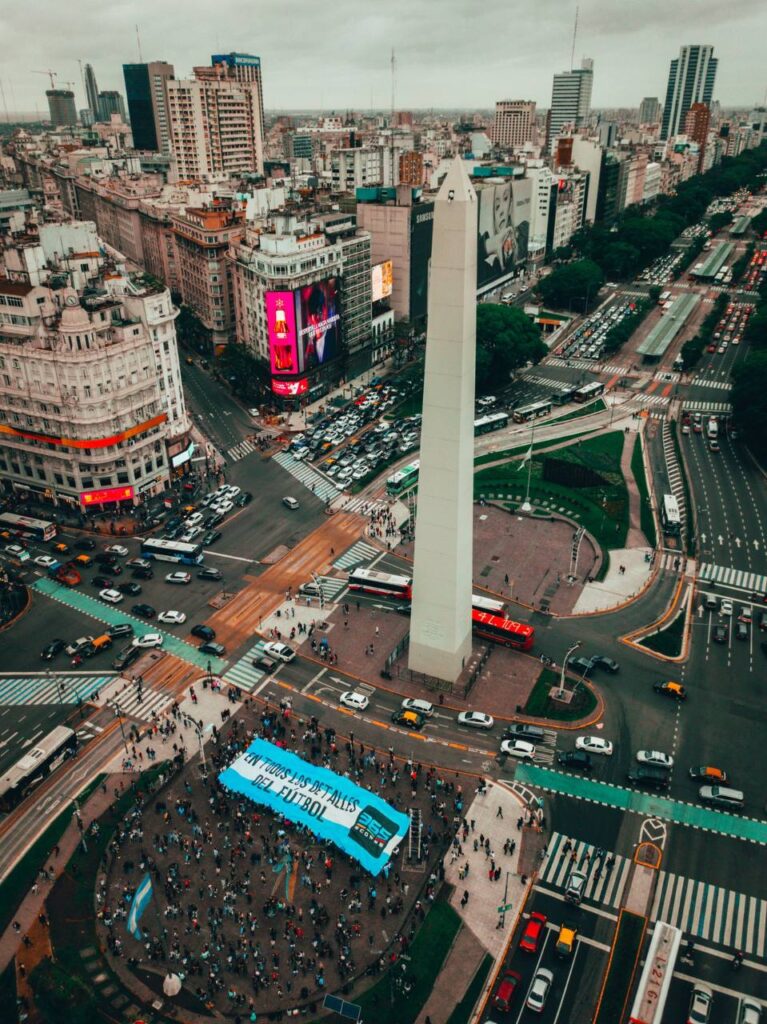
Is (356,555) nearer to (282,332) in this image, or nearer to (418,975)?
(282,332)

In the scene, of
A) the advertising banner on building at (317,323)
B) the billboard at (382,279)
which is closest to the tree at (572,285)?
the billboard at (382,279)

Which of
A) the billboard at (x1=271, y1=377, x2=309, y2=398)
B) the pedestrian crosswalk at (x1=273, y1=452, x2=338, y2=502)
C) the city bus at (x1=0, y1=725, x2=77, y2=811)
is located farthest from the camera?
the billboard at (x1=271, y1=377, x2=309, y2=398)

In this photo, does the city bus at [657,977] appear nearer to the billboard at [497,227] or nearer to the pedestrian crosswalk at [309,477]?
the pedestrian crosswalk at [309,477]

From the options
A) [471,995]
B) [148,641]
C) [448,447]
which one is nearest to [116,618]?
[148,641]

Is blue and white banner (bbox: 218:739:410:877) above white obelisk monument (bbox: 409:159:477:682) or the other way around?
the other way around

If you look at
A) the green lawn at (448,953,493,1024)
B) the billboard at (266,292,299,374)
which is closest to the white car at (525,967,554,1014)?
the green lawn at (448,953,493,1024)

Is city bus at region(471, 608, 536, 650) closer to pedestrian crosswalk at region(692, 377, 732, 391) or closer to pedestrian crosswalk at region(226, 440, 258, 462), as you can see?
pedestrian crosswalk at region(226, 440, 258, 462)
